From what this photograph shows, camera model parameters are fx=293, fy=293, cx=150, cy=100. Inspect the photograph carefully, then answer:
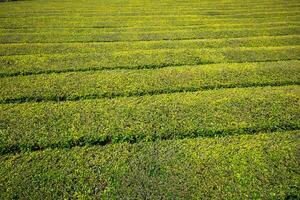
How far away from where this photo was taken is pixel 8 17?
18969mm

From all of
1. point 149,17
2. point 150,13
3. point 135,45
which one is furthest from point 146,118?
point 150,13

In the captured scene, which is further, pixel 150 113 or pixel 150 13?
Result: pixel 150 13

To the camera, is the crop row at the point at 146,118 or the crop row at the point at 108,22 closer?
the crop row at the point at 146,118

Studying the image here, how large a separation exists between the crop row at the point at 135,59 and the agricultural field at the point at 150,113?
0.14ft

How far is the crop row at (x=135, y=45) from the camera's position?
12719mm

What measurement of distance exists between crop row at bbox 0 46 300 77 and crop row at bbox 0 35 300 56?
1.84 ft

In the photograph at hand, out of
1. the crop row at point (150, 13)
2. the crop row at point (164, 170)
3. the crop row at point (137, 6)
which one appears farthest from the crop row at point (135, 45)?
the crop row at point (137, 6)

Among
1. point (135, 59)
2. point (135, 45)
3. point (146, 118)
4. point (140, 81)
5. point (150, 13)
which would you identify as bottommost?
point (146, 118)

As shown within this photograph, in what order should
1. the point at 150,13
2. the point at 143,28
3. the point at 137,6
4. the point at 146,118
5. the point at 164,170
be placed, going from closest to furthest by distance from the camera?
the point at 164,170 → the point at 146,118 → the point at 143,28 → the point at 150,13 → the point at 137,6

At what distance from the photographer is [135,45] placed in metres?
13.4

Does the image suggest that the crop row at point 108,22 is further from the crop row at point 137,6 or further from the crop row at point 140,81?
the crop row at point 140,81

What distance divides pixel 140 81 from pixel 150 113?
2164 millimetres

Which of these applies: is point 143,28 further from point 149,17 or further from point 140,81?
point 140,81

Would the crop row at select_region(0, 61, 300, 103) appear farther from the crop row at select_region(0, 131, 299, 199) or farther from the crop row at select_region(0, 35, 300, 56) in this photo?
the crop row at select_region(0, 131, 299, 199)
